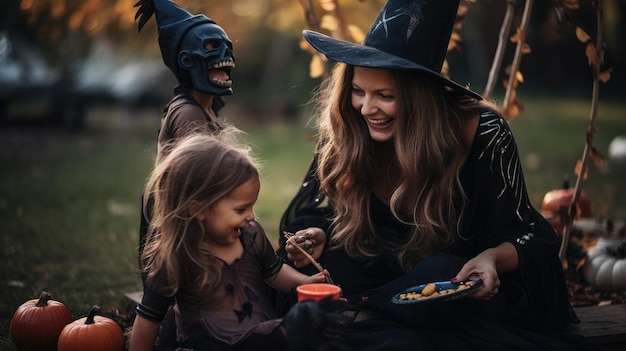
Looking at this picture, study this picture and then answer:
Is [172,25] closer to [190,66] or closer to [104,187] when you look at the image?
[190,66]

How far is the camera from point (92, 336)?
3.49 metres

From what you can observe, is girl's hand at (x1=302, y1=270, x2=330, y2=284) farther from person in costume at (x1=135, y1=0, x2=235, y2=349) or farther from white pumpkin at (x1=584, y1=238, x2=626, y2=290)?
white pumpkin at (x1=584, y1=238, x2=626, y2=290)


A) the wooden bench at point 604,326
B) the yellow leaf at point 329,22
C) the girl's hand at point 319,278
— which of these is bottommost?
the wooden bench at point 604,326

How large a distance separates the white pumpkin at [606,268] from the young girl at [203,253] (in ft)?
8.11

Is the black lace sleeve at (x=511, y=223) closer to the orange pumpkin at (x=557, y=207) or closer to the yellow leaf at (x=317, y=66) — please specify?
the yellow leaf at (x=317, y=66)

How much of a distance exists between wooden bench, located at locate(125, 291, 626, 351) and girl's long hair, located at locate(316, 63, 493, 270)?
0.73 metres

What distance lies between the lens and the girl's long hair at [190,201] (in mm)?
3082

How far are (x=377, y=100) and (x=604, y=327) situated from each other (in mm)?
1436

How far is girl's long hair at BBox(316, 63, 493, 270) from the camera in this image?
3.48 meters

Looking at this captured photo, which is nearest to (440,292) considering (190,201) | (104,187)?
(190,201)

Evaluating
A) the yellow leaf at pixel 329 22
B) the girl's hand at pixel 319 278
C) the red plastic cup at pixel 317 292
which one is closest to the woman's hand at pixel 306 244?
the girl's hand at pixel 319 278

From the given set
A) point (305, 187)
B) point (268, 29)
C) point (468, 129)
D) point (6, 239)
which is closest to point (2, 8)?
point (6, 239)

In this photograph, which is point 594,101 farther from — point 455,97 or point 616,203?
point 616,203

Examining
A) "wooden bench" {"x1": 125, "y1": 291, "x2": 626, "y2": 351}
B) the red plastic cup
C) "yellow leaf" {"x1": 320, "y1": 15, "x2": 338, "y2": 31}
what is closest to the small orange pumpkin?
the red plastic cup
